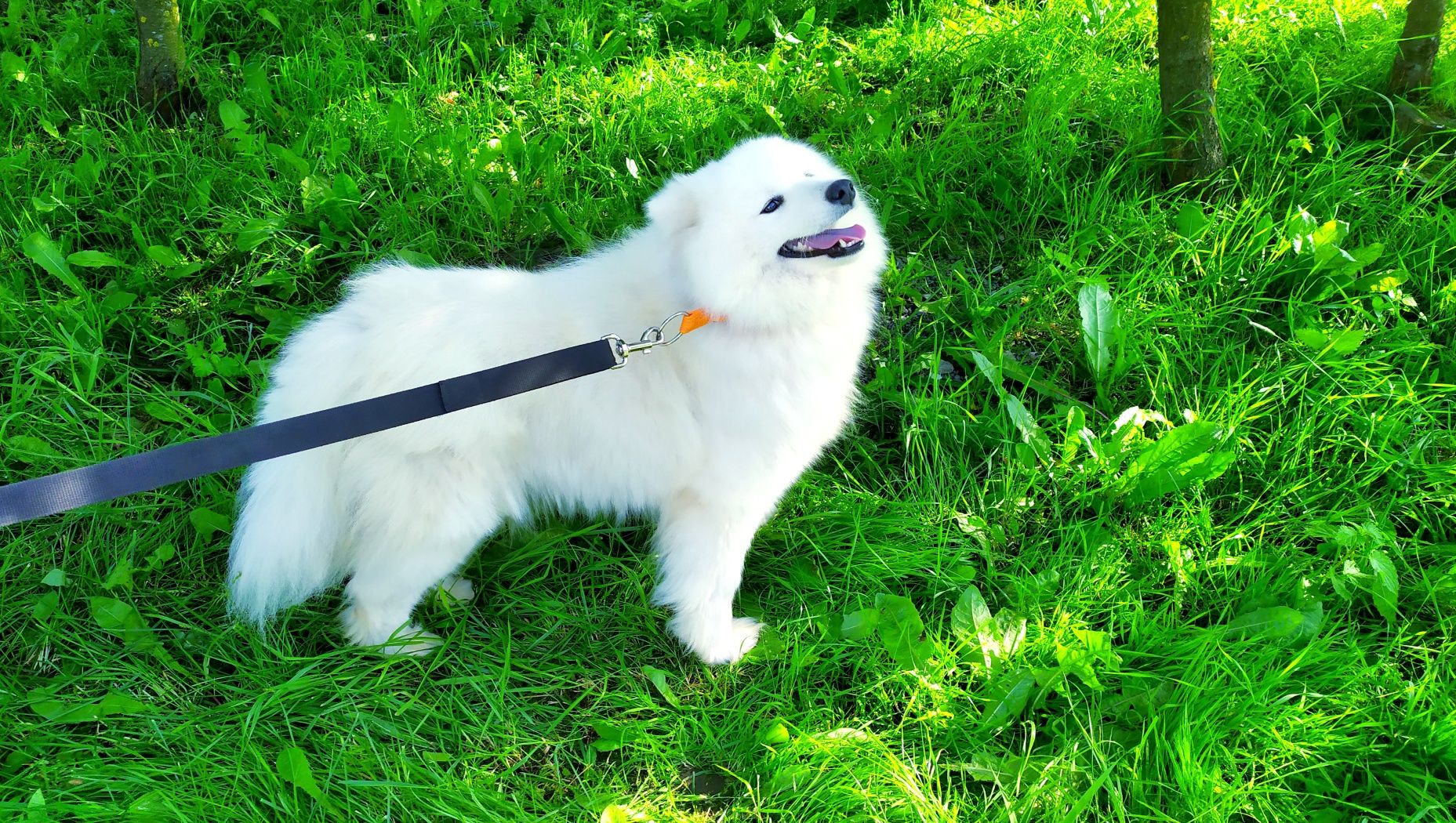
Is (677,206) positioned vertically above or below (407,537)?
above

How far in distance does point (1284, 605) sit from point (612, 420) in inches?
69.3

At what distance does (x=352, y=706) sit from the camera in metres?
2.12

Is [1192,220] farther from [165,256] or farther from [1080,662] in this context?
[165,256]

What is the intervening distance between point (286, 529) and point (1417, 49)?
12.6ft

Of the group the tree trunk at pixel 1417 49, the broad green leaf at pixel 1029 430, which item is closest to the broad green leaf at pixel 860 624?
the broad green leaf at pixel 1029 430

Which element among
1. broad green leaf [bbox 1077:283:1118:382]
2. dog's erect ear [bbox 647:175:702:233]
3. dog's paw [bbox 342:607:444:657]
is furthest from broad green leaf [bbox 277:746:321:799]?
broad green leaf [bbox 1077:283:1118:382]

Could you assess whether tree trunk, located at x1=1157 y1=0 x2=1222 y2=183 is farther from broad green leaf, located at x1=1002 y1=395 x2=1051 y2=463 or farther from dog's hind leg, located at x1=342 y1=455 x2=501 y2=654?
dog's hind leg, located at x1=342 y1=455 x2=501 y2=654

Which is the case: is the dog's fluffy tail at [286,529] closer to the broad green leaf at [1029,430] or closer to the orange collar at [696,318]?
the orange collar at [696,318]

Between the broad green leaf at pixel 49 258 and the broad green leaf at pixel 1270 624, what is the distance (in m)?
3.53

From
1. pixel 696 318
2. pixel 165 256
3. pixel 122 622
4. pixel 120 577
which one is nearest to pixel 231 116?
pixel 165 256

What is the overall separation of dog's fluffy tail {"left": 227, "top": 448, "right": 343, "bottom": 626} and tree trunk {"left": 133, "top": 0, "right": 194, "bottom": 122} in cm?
208

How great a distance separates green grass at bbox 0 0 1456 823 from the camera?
2.02 m

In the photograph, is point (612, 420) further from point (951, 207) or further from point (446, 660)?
point (951, 207)

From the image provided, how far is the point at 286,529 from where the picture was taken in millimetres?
1948
